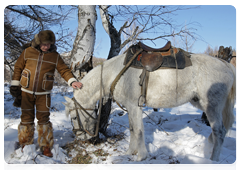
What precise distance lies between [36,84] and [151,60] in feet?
6.70

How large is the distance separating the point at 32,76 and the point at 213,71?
10.4 feet

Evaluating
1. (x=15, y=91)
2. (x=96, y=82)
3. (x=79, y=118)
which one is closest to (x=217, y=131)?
(x=96, y=82)

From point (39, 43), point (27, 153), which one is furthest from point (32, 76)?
point (27, 153)

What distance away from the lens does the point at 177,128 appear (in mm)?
4441

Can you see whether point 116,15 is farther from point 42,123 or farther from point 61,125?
point 61,125

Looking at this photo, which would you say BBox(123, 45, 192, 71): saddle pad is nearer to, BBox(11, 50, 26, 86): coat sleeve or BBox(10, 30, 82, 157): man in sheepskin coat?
BBox(10, 30, 82, 157): man in sheepskin coat

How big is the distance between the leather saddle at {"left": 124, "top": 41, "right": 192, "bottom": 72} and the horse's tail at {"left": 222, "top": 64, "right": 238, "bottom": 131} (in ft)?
3.13

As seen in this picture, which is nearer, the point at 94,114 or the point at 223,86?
the point at 223,86

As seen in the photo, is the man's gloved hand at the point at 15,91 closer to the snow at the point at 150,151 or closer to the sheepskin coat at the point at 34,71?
the sheepskin coat at the point at 34,71

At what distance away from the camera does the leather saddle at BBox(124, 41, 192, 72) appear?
2566mm

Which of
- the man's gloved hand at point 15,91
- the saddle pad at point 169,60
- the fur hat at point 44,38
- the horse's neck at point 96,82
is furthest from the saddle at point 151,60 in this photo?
the man's gloved hand at point 15,91

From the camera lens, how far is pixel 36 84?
2568mm

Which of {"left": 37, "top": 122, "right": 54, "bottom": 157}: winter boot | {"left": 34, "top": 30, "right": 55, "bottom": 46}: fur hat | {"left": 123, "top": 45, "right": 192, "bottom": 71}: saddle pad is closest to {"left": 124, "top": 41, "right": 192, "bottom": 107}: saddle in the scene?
{"left": 123, "top": 45, "right": 192, "bottom": 71}: saddle pad

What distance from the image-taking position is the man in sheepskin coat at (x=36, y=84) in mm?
2541
